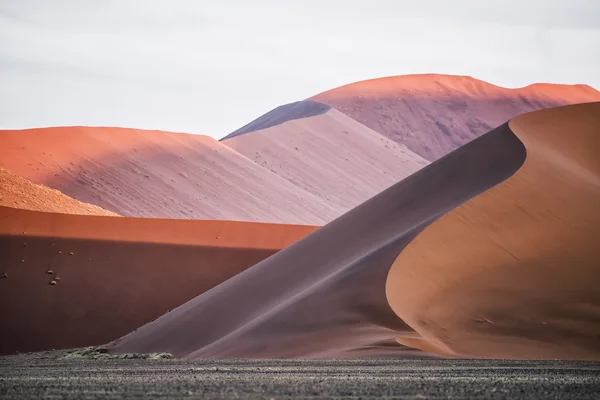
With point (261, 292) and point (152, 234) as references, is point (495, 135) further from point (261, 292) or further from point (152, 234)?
point (152, 234)

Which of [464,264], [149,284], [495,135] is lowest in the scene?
[149,284]

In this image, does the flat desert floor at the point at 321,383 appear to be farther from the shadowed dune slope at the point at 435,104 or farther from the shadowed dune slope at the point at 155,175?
the shadowed dune slope at the point at 435,104

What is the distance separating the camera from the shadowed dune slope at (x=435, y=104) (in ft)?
346

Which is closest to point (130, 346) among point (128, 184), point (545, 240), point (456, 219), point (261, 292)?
point (261, 292)

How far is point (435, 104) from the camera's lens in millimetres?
113000

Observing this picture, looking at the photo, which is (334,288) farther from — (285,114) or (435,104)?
(435,104)

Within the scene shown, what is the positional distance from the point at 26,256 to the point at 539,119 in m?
20.0

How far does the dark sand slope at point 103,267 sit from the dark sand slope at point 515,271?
15941 mm

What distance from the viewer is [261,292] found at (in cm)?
2414

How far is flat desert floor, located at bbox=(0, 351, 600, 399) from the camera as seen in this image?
7.88 meters

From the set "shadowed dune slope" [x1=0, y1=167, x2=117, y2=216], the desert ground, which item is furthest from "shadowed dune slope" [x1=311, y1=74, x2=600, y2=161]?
the desert ground

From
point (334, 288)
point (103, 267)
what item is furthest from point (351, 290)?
point (103, 267)

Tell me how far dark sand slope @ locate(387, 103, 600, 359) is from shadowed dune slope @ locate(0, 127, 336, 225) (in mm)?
42614

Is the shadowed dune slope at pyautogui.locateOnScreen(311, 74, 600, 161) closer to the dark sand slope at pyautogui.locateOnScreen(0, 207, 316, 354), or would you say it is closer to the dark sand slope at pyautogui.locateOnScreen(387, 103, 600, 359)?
the dark sand slope at pyautogui.locateOnScreen(0, 207, 316, 354)
